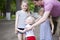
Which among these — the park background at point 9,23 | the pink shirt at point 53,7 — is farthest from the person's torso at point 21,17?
the pink shirt at point 53,7

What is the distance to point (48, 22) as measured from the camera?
4.96 m

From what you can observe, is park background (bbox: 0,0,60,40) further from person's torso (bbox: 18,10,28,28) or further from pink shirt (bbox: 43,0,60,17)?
pink shirt (bbox: 43,0,60,17)

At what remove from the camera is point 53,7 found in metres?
4.32

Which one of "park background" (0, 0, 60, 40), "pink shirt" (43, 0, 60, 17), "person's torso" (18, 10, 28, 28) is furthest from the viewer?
"park background" (0, 0, 60, 40)

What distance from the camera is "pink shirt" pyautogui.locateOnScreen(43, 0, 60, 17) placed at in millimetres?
4234

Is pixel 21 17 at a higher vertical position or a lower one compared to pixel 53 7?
lower

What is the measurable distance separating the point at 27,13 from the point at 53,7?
1405mm

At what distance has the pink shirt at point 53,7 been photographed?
4234 mm

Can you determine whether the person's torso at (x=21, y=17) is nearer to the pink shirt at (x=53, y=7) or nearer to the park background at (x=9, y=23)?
the park background at (x=9, y=23)

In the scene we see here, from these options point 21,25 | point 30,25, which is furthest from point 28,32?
point 21,25

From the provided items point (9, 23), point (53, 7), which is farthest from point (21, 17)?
point (9, 23)

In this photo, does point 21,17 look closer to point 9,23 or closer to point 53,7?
point 53,7

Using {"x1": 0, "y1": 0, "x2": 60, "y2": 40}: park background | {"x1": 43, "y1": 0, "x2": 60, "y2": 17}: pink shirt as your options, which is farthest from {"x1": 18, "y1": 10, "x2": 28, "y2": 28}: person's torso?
{"x1": 43, "y1": 0, "x2": 60, "y2": 17}: pink shirt

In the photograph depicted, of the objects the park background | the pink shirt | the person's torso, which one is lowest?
the park background
